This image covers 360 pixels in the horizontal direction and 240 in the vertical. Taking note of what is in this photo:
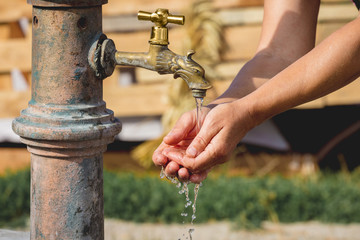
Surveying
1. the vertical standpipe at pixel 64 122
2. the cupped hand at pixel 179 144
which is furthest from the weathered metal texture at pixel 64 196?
the cupped hand at pixel 179 144

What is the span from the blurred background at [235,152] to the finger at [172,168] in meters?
1.56

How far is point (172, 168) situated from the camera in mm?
1627

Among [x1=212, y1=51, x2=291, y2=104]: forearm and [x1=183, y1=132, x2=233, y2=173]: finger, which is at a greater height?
[x1=212, y1=51, x2=291, y2=104]: forearm

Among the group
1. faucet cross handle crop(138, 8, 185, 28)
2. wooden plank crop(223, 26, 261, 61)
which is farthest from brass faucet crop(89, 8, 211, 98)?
wooden plank crop(223, 26, 261, 61)

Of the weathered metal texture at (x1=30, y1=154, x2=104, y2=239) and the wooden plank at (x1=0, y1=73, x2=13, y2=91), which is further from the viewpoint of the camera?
the wooden plank at (x1=0, y1=73, x2=13, y2=91)

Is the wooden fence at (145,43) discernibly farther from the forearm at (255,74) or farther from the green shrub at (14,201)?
the forearm at (255,74)

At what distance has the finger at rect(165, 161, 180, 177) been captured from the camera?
1.63m

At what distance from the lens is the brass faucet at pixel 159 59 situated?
59.8 inches

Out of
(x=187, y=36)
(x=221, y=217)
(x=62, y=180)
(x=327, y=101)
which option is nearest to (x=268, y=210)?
(x=221, y=217)

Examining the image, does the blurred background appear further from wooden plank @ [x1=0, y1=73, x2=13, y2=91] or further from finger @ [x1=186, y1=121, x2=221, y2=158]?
finger @ [x1=186, y1=121, x2=221, y2=158]

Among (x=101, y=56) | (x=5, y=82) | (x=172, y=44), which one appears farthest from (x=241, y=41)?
(x=101, y=56)

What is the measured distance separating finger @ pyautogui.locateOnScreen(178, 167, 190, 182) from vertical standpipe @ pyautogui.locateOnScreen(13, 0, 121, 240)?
20 centimetres

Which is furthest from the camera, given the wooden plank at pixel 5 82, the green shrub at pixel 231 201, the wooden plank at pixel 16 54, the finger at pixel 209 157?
the wooden plank at pixel 5 82

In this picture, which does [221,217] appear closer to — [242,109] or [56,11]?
[242,109]
